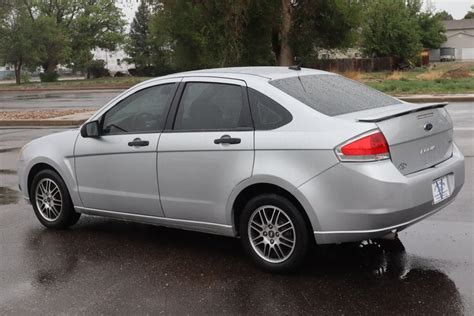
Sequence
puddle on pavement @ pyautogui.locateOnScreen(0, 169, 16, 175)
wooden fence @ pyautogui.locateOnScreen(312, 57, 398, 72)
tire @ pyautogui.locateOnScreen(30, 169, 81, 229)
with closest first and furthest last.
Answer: tire @ pyautogui.locateOnScreen(30, 169, 81, 229), puddle on pavement @ pyautogui.locateOnScreen(0, 169, 16, 175), wooden fence @ pyautogui.locateOnScreen(312, 57, 398, 72)

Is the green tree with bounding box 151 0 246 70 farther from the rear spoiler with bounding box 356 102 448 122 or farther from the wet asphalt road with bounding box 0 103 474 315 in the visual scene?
the rear spoiler with bounding box 356 102 448 122

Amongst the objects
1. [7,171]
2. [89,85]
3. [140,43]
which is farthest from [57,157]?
[140,43]

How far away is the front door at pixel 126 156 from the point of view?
17.8 ft

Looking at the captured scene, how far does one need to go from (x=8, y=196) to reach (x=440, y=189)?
19.3ft

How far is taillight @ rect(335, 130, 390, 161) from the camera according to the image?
4.32 meters

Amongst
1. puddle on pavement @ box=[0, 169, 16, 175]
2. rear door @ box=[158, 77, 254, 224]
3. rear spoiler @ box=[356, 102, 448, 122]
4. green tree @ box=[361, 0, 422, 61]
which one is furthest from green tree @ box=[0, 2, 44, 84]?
rear spoiler @ box=[356, 102, 448, 122]

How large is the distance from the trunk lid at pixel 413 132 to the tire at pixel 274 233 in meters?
0.86

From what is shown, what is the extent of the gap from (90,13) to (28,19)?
52.1 feet

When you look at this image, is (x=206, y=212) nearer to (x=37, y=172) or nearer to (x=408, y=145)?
(x=408, y=145)

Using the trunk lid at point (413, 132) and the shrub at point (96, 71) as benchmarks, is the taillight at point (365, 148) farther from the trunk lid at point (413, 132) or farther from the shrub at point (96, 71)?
the shrub at point (96, 71)

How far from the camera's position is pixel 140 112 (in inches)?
223

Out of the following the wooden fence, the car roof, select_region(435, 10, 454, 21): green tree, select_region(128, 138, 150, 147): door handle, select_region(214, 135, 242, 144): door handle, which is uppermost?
select_region(435, 10, 454, 21): green tree

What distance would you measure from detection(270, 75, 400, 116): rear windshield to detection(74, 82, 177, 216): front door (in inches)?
46.1

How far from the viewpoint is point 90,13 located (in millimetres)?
75312
